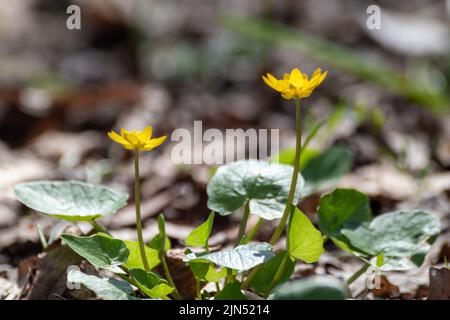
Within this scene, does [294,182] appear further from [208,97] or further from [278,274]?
[208,97]

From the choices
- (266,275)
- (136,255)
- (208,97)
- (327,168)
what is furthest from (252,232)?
(208,97)

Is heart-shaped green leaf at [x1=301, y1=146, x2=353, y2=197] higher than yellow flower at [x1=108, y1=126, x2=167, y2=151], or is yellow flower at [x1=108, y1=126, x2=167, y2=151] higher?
yellow flower at [x1=108, y1=126, x2=167, y2=151]

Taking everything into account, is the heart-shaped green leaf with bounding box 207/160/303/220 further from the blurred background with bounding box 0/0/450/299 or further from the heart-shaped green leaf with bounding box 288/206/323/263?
the blurred background with bounding box 0/0/450/299

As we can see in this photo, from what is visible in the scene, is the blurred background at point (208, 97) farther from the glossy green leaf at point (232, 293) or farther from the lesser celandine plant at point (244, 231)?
the glossy green leaf at point (232, 293)

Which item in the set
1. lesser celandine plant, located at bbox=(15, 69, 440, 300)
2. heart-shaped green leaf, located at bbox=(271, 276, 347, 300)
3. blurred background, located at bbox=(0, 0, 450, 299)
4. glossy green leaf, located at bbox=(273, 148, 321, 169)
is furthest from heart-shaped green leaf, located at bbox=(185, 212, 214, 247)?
glossy green leaf, located at bbox=(273, 148, 321, 169)
